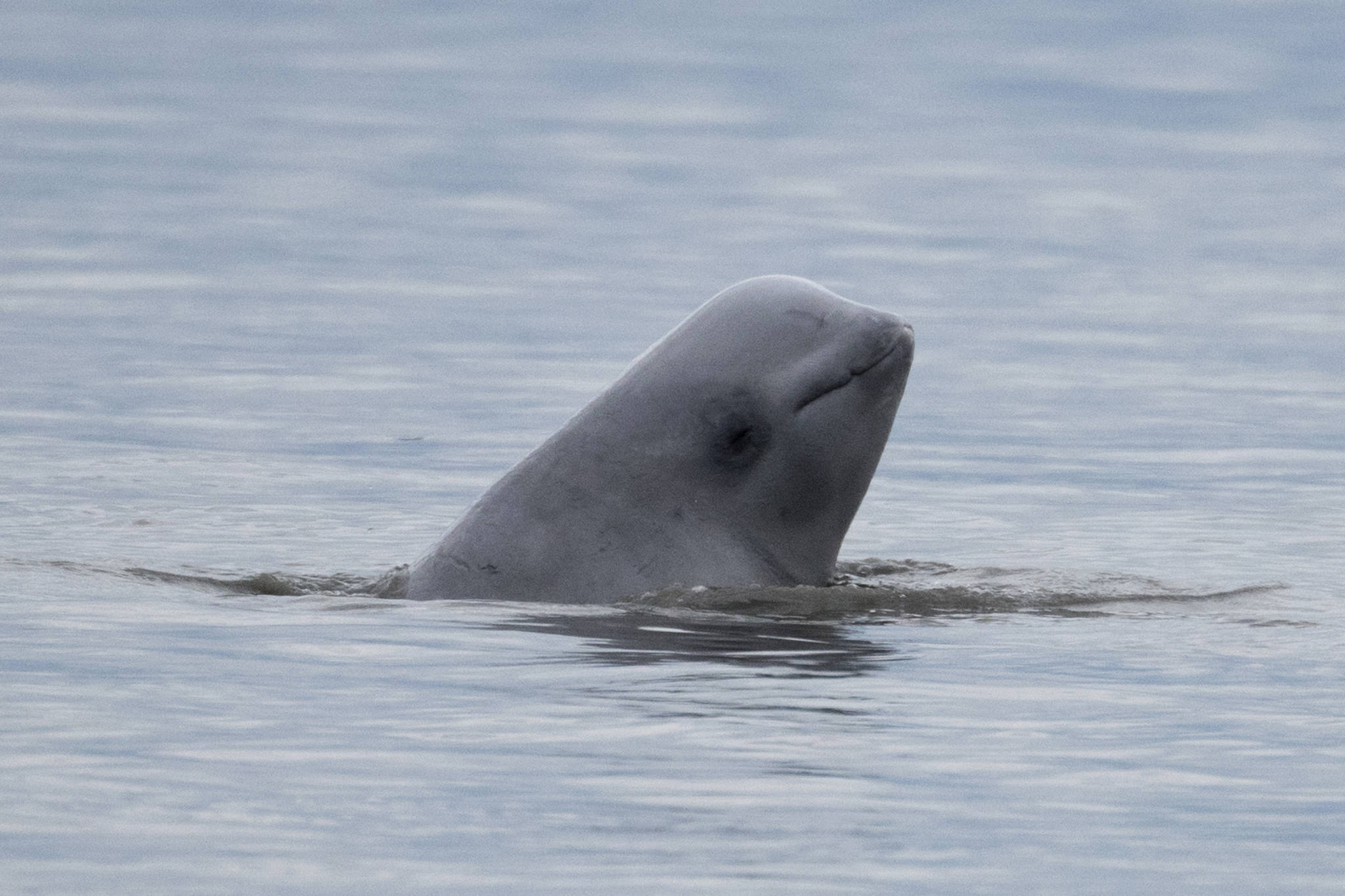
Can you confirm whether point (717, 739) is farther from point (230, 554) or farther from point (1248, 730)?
point (230, 554)

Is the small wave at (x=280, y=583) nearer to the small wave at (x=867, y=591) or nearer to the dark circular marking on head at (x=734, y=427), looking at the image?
the small wave at (x=867, y=591)

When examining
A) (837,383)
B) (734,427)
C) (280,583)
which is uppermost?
(837,383)

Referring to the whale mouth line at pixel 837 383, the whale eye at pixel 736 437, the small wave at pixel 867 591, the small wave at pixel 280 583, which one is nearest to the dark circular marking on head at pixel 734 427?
the whale eye at pixel 736 437

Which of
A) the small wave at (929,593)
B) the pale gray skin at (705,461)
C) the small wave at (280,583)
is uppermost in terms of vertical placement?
the pale gray skin at (705,461)

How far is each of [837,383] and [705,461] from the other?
0.58 m

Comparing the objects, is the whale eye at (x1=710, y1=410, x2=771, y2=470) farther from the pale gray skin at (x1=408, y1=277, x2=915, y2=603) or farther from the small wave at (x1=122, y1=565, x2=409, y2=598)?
the small wave at (x1=122, y1=565, x2=409, y2=598)

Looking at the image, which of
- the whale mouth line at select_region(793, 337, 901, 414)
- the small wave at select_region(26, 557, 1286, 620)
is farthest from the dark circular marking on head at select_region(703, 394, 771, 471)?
the small wave at select_region(26, 557, 1286, 620)

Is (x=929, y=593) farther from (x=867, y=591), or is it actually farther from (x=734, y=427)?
(x=734, y=427)

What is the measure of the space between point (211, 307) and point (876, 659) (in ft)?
71.5

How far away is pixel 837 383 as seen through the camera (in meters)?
11.6

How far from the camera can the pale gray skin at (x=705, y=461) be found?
11.5 metres

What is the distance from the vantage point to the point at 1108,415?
23688 millimetres

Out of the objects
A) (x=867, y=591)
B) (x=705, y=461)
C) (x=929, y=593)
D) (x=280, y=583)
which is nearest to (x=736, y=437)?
(x=705, y=461)

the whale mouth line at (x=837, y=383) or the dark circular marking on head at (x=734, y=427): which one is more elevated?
the whale mouth line at (x=837, y=383)
